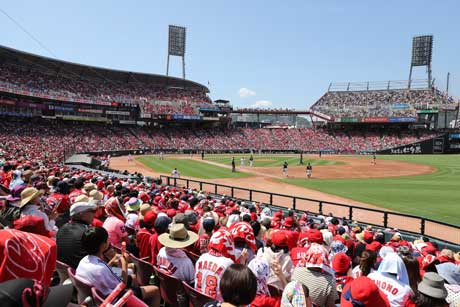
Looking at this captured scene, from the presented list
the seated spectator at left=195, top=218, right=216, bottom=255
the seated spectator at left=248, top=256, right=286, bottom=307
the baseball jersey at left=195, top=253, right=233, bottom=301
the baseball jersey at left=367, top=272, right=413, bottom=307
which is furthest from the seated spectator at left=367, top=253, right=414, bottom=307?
the seated spectator at left=195, top=218, right=216, bottom=255

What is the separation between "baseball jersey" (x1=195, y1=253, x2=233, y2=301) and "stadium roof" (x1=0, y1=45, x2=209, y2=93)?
60176 millimetres

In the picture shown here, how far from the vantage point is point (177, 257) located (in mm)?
4832

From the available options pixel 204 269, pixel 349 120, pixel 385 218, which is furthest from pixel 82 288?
pixel 349 120

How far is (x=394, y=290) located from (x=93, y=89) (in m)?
74.6

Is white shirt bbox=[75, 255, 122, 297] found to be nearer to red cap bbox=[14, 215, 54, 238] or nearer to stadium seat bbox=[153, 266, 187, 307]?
red cap bbox=[14, 215, 54, 238]

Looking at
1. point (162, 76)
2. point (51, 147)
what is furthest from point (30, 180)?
point (162, 76)

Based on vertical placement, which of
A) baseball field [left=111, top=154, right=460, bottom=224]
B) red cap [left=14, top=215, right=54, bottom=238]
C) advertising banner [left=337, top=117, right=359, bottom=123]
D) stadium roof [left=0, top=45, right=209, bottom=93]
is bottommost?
baseball field [left=111, top=154, right=460, bottom=224]

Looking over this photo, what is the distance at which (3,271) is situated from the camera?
277 cm

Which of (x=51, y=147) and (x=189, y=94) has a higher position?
(x=189, y=94)

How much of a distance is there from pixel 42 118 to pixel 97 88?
15894mm

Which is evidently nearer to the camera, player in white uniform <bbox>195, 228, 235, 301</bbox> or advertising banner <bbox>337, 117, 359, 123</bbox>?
player in white uniform <bbox>195, 228, 235, 301</bbox>

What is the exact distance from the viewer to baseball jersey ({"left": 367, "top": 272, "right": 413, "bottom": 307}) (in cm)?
366

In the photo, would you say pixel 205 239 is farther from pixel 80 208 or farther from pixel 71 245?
pixel 71 245

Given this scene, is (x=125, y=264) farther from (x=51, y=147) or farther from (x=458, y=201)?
(x=51, y=147)
